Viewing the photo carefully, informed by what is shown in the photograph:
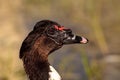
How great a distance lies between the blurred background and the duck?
8.59 feet

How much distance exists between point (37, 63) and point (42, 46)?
21 centimetres

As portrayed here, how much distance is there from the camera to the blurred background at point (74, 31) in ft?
41.8

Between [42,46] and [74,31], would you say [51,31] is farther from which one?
[74,31]

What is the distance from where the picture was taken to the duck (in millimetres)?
8688

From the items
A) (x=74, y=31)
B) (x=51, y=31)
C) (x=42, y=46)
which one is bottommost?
(x=74, y=31)

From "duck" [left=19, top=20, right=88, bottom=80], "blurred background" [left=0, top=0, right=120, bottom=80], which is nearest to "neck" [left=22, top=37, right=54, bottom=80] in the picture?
"duck" [left=19, top=20, right=88, bottom=80]

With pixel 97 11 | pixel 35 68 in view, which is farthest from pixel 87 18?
pixel 35 68

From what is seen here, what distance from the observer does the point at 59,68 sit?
12508 mm

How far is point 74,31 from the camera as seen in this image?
15.1 meters

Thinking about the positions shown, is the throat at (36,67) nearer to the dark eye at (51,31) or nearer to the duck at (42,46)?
the duck at (42,46)

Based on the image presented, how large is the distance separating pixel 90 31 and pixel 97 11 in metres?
0.45

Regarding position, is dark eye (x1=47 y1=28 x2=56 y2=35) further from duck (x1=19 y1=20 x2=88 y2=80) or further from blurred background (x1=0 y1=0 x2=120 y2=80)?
blurred background (x1=0 y1=0 x2=120 y2=80)

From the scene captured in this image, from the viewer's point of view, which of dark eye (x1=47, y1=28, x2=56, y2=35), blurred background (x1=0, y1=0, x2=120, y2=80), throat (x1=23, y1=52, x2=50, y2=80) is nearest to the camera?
throat (x1=23, y1=52, x2=50, y2=80)

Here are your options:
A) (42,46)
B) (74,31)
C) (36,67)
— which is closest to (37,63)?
(36,67)
